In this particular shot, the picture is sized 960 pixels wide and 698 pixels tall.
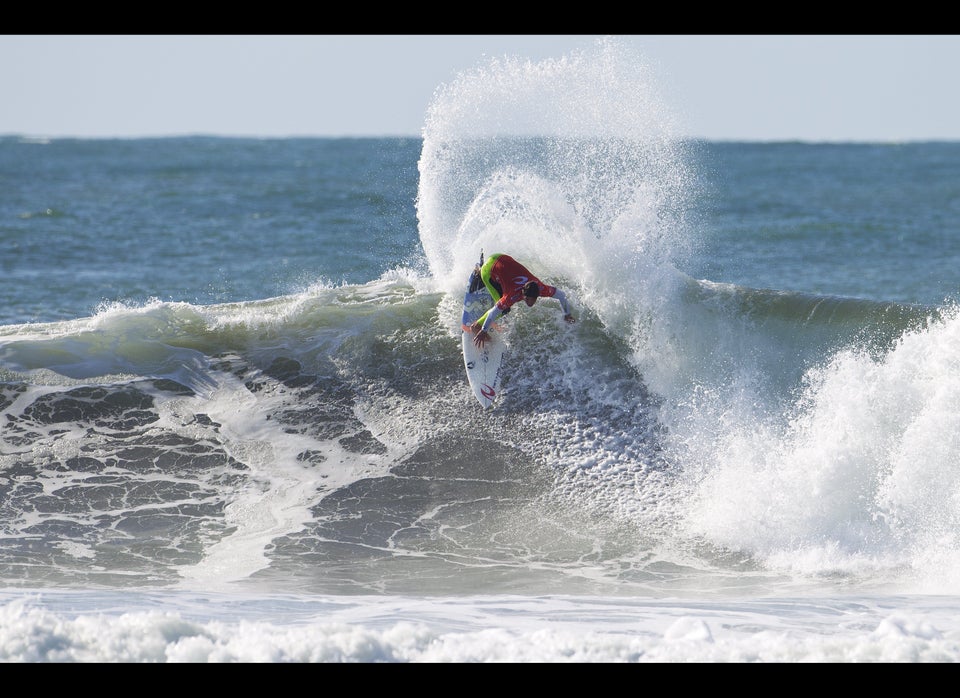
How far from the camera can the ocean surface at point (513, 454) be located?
7.37 m

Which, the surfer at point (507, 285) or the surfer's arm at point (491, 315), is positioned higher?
the surfer at point (507, 285)

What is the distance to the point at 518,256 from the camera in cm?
1253

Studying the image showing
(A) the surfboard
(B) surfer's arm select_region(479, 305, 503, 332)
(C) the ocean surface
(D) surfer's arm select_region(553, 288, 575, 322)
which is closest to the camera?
(C) the ocean surface

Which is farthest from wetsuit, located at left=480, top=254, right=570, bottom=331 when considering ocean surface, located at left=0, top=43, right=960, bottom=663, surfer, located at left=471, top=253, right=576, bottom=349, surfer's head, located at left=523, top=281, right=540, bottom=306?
ocean surface, located at left=0, top=43, right=960, bottom=663

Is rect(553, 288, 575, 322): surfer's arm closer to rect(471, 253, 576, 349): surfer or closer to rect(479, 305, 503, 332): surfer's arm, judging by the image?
rect(471, 253, 576, 349): surfer

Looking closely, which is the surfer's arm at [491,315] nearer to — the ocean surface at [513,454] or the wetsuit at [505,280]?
the wetsuit at [505,280]

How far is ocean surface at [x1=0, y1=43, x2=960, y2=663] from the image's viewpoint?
7.37 meters

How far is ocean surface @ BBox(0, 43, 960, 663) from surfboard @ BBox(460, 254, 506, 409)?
171 mm

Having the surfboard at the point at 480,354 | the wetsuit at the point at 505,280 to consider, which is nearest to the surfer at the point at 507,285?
the wetsuit at the point at 505,280

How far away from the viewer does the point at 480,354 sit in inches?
452

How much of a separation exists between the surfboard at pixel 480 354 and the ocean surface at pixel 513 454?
0.17 metres

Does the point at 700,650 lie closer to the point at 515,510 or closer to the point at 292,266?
the point at 515,510

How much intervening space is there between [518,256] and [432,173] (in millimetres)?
1784

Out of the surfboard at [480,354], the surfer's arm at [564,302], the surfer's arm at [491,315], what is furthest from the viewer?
the surfboard at [480,354]
